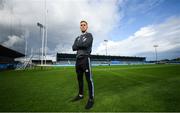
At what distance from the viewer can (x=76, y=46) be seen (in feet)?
13.5

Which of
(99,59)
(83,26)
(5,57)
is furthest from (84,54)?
(99,59)

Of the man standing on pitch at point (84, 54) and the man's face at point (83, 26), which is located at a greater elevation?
the man's face at point (83, 26)

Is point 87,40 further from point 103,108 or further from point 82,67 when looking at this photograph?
point 103,108

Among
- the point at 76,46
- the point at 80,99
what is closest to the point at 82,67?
the point at 76,46

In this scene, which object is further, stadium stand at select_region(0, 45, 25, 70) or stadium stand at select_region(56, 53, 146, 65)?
stadium stand at select_region(56, 53, 146, 65)

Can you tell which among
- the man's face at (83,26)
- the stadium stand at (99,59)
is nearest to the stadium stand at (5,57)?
the man's face at (83,26)

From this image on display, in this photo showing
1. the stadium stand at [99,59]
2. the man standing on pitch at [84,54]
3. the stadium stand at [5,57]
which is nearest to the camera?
the man standing on pitch at [84,54]

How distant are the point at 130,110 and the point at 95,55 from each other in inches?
4032

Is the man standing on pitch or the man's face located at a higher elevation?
the man's face

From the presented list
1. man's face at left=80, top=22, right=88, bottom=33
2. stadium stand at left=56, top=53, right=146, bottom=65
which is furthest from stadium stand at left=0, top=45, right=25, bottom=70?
stadium stand at left=56, top=53, right=146, bottom=65

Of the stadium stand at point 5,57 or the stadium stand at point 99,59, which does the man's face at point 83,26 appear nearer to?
the stadium stand at point 5,57

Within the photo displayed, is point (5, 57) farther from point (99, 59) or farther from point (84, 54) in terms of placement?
point (99, 59)

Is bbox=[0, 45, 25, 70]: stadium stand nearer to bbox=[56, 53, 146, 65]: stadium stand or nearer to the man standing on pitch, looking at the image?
the man standing on pitch

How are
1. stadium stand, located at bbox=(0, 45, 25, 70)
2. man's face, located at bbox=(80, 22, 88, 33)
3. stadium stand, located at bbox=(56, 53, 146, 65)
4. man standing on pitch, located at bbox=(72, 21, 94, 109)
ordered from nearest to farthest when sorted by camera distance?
man standing on pitch, located at bbox=(72, 21, 94, 109) < man's face, located at bbox=(80, 22, 88, 33) < stadium stand, located at bbox=(0, 45, 25, 70) < stadium stand, located at bbox=(56, 53, 146, 65)
